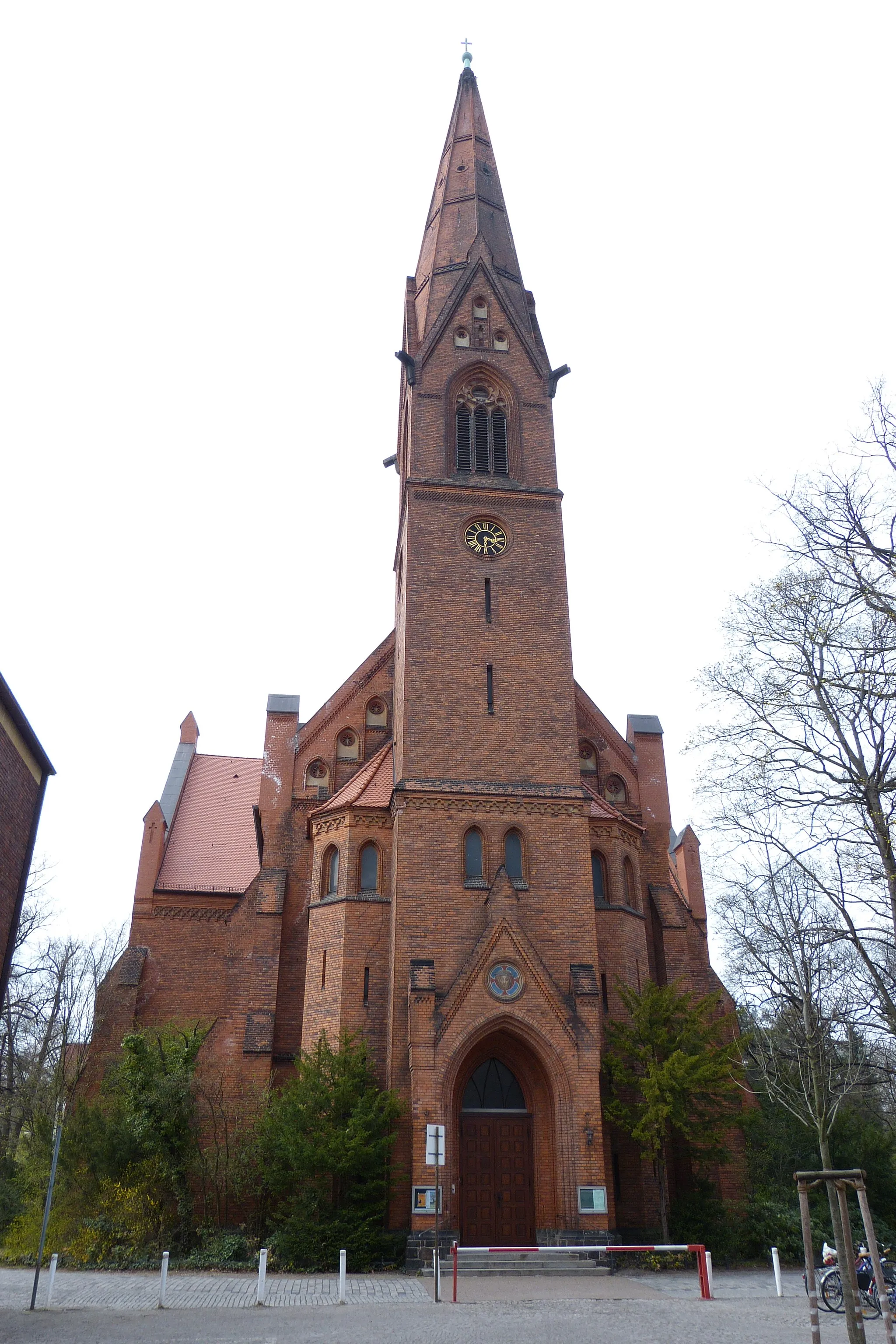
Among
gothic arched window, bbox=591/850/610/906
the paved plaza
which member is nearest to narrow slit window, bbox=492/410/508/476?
gothic arched window, bbox=591/850/610/906

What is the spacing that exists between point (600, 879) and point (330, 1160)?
9.69 meters

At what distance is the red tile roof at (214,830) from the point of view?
105 feet

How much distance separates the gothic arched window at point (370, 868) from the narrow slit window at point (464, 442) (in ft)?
36.3

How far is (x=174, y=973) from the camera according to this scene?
29.7 m

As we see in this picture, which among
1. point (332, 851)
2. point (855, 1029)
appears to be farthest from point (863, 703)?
point (332, 851)

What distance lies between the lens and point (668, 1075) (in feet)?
69.9

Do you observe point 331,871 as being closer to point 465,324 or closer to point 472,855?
point 472,855

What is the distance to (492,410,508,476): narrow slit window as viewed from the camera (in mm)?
30219

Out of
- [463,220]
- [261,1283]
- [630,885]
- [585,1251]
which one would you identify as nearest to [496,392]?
[463,220]

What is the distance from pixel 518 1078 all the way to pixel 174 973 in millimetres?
11211

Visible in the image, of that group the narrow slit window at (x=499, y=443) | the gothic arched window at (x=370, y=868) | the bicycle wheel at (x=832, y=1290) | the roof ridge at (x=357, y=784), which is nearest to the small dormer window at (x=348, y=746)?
the roof ridge at (x=357, y=784)

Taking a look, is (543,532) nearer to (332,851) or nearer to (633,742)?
(633,742)

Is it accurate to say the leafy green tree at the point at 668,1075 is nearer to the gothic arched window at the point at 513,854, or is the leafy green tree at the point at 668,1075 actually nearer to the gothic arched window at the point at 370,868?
the gothic arched window at the point at 513,854

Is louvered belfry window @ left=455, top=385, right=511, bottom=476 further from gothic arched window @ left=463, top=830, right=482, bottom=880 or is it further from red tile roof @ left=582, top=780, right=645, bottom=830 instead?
gothic arched window @ left=463, top=830, right=482, bottom=880
